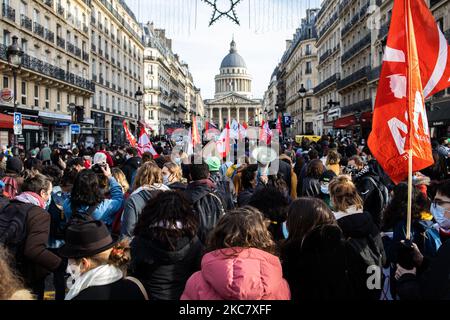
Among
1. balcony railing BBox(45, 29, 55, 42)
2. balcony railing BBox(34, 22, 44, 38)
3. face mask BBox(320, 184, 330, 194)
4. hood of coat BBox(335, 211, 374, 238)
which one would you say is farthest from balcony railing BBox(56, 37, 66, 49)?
hood of coat BBox(335, 211, 374, 238)

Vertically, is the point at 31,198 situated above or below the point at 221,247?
above

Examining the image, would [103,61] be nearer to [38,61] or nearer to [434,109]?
[38,61]

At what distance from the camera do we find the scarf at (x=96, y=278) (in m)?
2.40

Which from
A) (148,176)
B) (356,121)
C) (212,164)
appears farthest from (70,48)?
(148,176)

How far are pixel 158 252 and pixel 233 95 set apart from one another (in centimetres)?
14049

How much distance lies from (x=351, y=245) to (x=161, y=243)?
1410 millimetres

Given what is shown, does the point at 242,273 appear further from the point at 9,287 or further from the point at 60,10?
the point at 60,10

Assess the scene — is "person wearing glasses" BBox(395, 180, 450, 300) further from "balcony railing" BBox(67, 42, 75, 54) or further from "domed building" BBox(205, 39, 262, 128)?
"domed building" BBox(205, 39, 262, 128)

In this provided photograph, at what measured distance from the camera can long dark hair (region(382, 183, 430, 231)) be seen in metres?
3.54

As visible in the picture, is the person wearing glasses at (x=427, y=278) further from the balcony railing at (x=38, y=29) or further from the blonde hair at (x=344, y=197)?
the balcony railing at (x=38, y=29)

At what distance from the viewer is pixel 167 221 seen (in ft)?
9.50

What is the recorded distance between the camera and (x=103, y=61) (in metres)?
41.2

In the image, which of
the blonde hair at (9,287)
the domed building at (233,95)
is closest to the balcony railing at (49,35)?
the blonde hair at (9,287)

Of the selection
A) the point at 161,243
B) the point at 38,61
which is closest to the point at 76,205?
the point at 161,243
